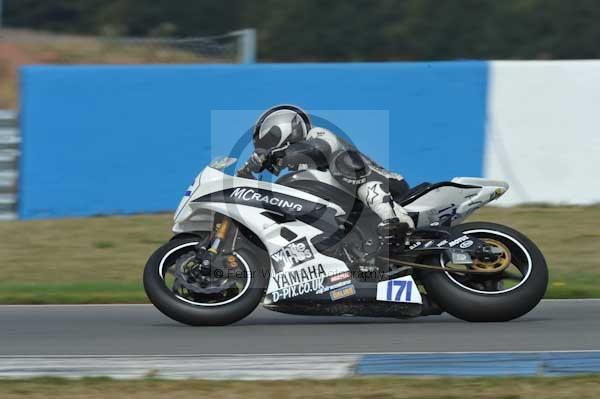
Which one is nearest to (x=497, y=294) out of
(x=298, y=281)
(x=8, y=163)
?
(x=298, y=281)

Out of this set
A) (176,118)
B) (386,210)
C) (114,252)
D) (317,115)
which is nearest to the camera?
(386,210)

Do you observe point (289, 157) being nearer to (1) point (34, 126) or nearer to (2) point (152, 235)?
(2) point (152, 235)

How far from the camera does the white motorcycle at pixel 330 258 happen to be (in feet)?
25.1

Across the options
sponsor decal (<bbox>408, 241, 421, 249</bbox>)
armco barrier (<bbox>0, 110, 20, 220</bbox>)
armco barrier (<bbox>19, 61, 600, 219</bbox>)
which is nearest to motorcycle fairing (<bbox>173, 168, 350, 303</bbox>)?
sponsor decal (<bbox>408, 241, 421, 249</bbox>)

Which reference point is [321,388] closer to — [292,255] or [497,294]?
[292,255]

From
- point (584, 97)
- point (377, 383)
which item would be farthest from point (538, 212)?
point (377, 383)

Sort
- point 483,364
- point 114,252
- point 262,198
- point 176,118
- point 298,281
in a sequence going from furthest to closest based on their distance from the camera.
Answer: point 176,118
point 114,252
point 262,198
point 298,281
point 483,364

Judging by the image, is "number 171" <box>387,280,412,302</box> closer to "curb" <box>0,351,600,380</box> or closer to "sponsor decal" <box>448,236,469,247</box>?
"sponsor decal" <box>448,236,469,247</box>

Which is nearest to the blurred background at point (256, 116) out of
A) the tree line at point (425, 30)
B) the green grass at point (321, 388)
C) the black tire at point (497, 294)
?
the black tire at point (497, 294)

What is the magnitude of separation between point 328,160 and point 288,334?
1.21 metres

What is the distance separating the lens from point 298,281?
7691 millimetres

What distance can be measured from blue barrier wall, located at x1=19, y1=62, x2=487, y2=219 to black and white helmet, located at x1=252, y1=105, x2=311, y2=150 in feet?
16.2

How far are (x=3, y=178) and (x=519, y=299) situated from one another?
24.0 feet

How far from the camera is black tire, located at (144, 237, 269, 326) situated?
7703 mm
